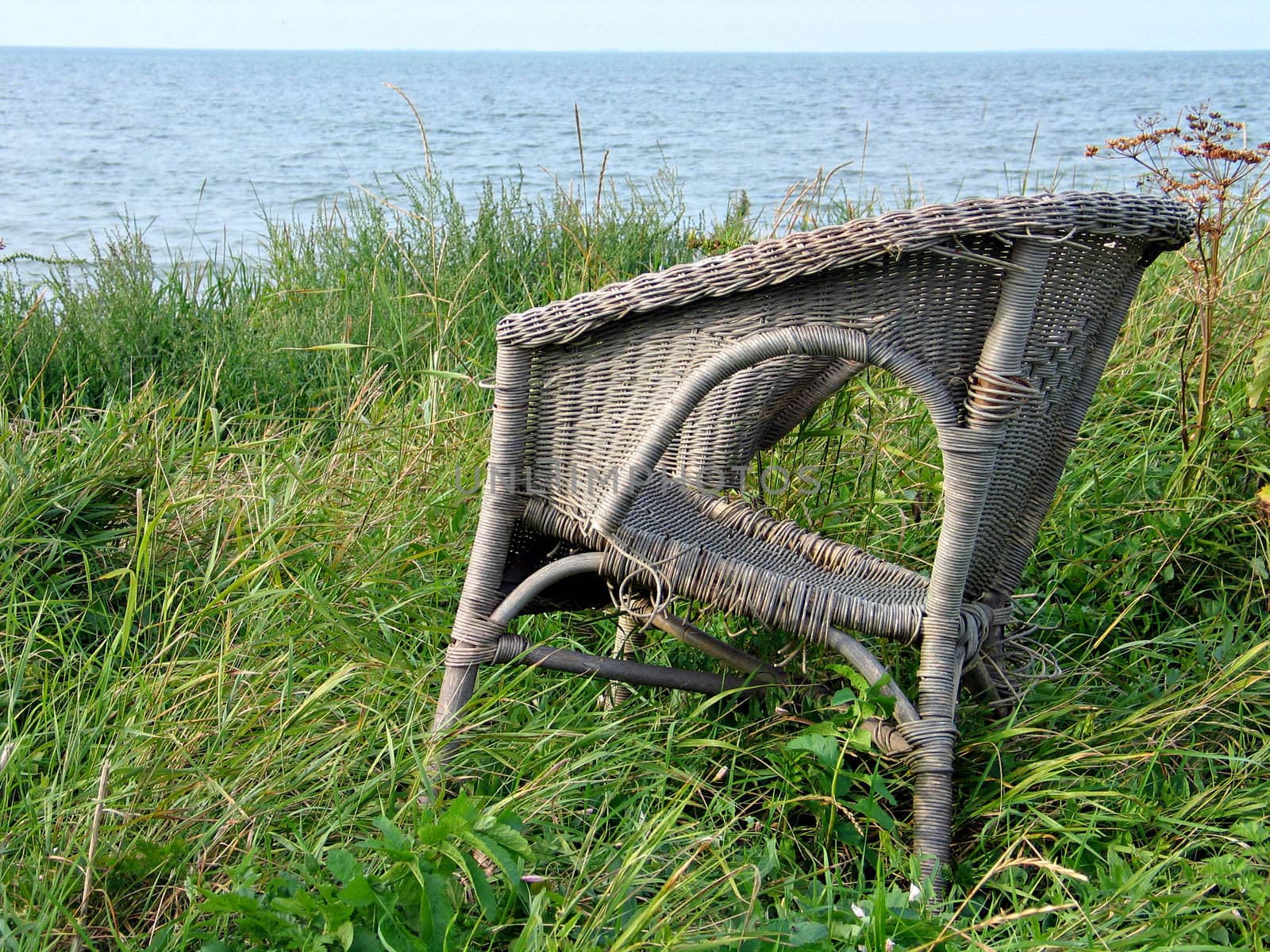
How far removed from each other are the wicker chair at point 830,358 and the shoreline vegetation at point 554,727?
0.13 meters

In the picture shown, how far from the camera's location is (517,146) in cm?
1625

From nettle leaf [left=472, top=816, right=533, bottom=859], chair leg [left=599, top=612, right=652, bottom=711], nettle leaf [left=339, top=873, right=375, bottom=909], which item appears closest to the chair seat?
chair leg [left=599, top=612, right=652, bottom=711]

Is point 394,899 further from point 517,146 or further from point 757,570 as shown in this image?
point 517,146

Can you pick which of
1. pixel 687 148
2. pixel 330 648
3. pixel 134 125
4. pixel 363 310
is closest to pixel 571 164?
pixel 687 148

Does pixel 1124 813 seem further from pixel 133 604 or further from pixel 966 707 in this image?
pixel 133 604

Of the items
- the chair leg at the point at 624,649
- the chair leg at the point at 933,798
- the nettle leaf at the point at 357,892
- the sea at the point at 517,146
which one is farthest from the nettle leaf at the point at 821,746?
the sea at the point at 517,146

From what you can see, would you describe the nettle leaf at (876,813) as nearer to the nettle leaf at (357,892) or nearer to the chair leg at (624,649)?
the chair leg at (624,649)

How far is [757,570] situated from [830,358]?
35cm

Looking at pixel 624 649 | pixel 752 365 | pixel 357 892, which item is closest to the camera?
pixel 357 892

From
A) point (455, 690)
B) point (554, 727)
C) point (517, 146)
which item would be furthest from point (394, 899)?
point (517, 146)

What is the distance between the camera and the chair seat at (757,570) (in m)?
1.72

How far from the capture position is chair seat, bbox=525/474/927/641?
172 centimetres

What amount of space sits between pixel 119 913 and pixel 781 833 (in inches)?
37.3

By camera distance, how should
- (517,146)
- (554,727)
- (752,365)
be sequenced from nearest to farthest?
(752,365) < (554,727) < (517,146)
